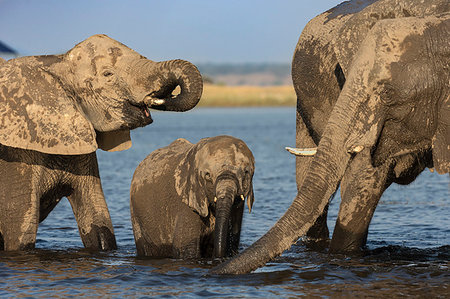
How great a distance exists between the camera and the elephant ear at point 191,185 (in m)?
7.74

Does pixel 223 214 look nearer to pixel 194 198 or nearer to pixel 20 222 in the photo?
pixel 194 198

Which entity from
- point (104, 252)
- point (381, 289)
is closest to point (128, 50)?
point (104, 252)

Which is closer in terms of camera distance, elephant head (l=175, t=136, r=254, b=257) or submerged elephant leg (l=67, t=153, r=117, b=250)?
elephant head (l=175, t=136, r=254, b=257)

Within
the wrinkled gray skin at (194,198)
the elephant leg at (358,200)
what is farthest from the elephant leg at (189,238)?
the elephant leg at (358,200)

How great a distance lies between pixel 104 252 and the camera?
8789mm

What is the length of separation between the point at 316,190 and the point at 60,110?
8.68 ft

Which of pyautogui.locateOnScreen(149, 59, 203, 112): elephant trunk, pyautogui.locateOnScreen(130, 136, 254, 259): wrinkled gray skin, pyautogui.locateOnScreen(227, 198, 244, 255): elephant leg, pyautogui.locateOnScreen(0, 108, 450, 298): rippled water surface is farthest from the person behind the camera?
pyautogui.locateOnScreen(227, 198, 244, 255): elephant leg

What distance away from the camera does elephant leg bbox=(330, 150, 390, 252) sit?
8.22m

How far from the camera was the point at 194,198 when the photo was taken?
7801 millimetres

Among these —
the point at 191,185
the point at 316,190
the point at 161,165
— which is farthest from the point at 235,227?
the point at 316,190

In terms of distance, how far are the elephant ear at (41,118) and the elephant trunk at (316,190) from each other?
6.83 ft

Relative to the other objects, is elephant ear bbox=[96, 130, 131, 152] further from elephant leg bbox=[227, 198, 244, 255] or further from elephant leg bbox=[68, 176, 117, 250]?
elephant leg bbox=[227, 198, 244, 255]

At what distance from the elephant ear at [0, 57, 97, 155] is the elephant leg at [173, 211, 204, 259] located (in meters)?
1.01

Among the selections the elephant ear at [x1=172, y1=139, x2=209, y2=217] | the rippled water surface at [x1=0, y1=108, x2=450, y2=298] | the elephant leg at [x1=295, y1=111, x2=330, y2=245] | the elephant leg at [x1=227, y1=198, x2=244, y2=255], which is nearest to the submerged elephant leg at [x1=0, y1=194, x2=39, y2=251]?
the rippled water surface at [x1=0, y1=108, x2=450, y2=298]
